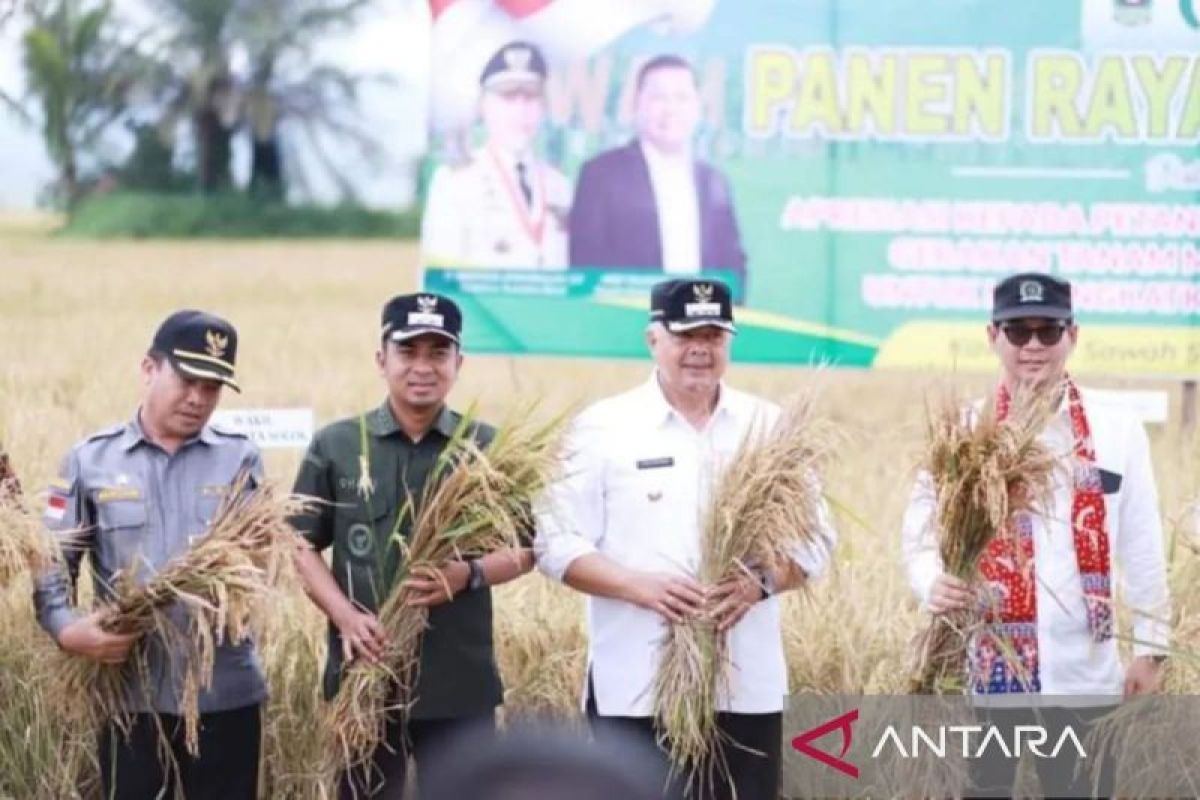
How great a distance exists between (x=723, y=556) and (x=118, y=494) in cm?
140

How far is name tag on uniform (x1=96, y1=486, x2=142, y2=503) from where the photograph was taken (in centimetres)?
465

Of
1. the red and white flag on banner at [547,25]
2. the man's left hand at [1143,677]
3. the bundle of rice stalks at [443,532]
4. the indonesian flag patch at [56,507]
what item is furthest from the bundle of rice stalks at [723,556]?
the red and white flag on banner at [547,25]

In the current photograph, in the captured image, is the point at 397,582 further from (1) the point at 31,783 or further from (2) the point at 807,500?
(1) the point at 31,783

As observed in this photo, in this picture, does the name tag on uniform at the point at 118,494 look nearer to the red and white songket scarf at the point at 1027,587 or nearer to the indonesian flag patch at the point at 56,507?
Result: the indonesian flag patch at the point at 56,507

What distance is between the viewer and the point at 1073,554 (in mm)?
4812

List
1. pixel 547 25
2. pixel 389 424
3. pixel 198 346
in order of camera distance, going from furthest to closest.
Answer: pixel 547 25 → pixel 389 424 → pixel 198 346

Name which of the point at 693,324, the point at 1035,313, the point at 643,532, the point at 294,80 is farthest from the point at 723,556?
the point at 294,80

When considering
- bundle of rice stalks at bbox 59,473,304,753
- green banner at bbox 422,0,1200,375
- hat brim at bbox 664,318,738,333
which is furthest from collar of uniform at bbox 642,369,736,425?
green banner at bbox 422,0,1200,375

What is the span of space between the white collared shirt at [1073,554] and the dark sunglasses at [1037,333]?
166mm

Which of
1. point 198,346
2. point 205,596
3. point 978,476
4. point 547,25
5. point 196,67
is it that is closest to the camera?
point 205,596

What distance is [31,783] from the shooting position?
541 cm

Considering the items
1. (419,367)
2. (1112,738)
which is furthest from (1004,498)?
(419,367)

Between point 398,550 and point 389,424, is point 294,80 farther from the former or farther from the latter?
point 398,550

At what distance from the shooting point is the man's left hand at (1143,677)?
4.87m
